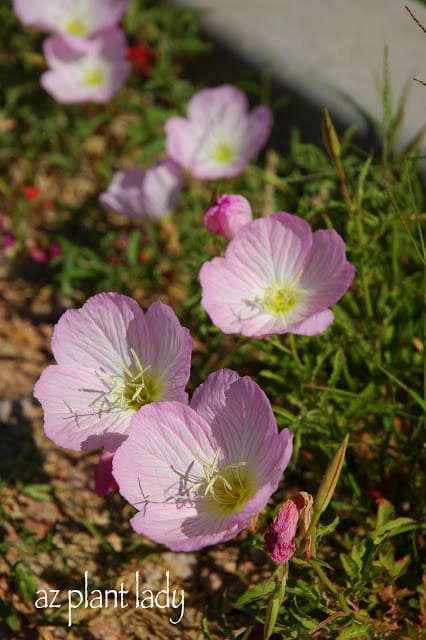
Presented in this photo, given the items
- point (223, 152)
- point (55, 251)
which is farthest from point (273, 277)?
point (55, 251)

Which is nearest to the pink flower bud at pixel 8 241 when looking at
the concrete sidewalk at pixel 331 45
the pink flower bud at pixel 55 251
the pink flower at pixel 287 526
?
the pink flower bud at pixel 55 251

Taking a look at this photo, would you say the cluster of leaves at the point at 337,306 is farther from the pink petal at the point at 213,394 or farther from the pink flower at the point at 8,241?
the pink petal at the point at 213,394

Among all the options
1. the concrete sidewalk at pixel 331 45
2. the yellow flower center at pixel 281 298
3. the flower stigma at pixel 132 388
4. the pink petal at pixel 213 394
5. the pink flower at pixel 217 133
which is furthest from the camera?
the concrete sidewalk at pixel 331 45

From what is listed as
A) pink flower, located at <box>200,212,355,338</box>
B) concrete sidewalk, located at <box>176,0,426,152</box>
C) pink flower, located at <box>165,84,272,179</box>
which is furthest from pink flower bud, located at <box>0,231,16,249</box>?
pink flower, located at <box>200,212,355,338</box>

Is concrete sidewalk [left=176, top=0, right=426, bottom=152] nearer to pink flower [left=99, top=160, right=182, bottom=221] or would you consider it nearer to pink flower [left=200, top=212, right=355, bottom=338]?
pink flower [left=99, top=160, right=182, bottom=221]

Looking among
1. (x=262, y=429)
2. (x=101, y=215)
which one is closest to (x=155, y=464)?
(x=262, y=429)

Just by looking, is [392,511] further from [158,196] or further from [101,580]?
[158,196]

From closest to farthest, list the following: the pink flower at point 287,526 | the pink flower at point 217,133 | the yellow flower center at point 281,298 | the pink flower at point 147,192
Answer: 1. the pink flower at point 287,526
2. the yellow flower center at point 281,298
3. the pink flower at point 147,192
4. the pink flower at point 217,133
